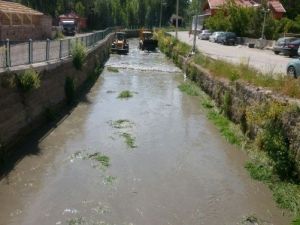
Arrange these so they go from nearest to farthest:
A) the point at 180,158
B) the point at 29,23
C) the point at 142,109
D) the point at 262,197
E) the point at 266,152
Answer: the point at 262,197
the point at 266,152
the point at 180,158
the point at 142,109
the point at 29,23

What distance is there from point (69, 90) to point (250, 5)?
186 ft

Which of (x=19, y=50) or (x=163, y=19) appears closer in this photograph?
(x=19, y=50)

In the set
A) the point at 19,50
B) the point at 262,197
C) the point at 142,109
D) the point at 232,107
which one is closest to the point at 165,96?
the point at 142,109

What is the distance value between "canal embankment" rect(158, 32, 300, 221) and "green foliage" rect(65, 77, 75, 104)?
22.1 ft

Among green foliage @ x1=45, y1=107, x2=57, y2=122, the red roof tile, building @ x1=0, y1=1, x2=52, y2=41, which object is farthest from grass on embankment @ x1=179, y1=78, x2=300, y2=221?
the red roof tile

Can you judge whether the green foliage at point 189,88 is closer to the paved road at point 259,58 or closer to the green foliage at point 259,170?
the paved road at point 259,58

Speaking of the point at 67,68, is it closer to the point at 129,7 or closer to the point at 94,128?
the point at 94,128

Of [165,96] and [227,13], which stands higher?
[227,13]

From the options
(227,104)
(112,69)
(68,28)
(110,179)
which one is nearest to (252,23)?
(68,28)

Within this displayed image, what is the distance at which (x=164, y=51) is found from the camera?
5247 cm

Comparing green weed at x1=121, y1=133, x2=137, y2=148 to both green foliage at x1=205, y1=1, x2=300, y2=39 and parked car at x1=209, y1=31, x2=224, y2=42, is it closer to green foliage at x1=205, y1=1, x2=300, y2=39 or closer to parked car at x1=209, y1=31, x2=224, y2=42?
green foliage at x1=205, y1=1, x2=300, y2=39

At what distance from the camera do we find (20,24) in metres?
43.0

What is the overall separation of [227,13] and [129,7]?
41285 millimetres

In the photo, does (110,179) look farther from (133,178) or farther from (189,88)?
(189,88)
